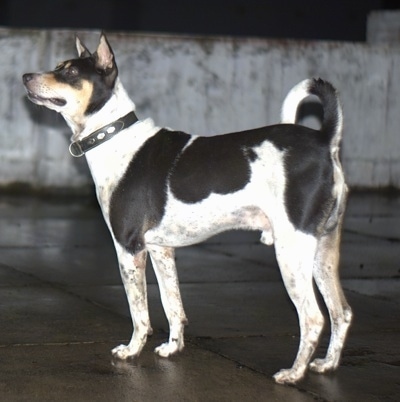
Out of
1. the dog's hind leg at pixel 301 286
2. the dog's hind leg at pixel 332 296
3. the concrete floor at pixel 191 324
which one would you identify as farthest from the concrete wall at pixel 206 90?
the dog's hind leg at pixel 301 286

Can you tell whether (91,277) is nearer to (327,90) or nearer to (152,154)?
(152,154)

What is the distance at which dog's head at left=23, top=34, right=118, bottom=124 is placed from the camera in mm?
6871

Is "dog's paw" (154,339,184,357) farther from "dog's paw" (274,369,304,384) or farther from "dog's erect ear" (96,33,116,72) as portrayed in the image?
"dog's erect ear" (96,33,116,72)

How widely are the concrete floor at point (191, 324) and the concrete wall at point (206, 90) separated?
2.80 meters

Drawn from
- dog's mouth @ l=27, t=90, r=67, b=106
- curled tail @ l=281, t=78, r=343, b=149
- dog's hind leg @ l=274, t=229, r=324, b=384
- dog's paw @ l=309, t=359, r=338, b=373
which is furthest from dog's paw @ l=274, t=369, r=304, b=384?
dog's mouth @ l=27, t=90, r=67, b=106

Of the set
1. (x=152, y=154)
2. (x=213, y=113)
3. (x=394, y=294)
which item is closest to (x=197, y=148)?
(x=152, y=154)

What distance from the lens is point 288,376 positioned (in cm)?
636

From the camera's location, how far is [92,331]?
24.6 feet

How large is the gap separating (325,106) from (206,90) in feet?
29.4

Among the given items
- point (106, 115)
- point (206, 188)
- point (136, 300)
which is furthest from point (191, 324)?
point (106, 115)

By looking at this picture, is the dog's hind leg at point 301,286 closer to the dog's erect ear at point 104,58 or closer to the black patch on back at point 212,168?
the black patch on back at point 212,168

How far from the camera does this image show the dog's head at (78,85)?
6.87m

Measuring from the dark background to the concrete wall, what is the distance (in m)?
8.84

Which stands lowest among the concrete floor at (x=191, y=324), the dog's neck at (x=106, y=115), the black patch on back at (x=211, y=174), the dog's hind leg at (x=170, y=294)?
the concrete floor at (x=191, y=324)
